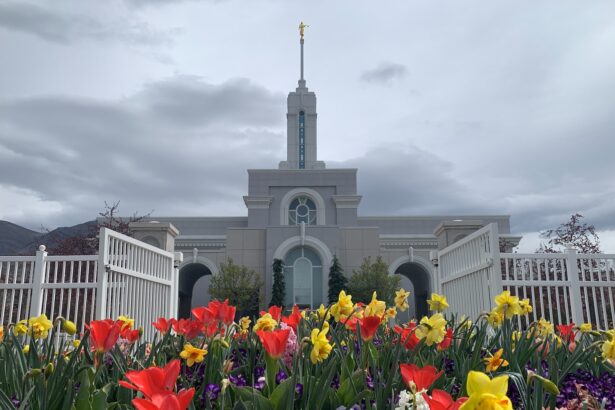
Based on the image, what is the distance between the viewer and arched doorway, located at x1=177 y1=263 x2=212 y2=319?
23312 millimetres

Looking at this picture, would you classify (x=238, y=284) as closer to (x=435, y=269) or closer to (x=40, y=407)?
(x=435, y=269)

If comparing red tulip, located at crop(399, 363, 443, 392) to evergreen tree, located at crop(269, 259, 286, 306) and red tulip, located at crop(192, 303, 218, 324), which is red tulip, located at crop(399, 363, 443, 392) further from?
evergreen tree, located at crop(269, 259, 286, 306)

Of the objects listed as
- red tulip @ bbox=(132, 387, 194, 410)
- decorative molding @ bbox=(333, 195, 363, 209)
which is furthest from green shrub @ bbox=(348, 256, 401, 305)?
red tulip @ bbox=(132, 387, 194, 410)

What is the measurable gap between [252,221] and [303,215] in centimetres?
254

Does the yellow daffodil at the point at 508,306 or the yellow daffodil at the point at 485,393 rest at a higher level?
the yellow daffodil at the point at 508,306

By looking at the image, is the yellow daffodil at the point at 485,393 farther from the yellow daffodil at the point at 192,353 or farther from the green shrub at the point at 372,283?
the green shrub at the point at 372,283

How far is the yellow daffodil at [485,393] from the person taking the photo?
2.53 feet

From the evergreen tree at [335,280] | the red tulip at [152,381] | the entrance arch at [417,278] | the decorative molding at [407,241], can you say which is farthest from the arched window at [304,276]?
the red tulip at [152,381]

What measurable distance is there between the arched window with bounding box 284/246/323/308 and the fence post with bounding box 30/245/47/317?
1442 centimetres

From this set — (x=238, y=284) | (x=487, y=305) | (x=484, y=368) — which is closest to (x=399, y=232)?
→ (x=238, y=284)

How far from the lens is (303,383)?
4.59 ft

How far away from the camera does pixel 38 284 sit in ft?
18.0

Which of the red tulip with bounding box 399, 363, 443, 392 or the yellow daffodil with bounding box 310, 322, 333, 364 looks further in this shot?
the yellow daffodil with bounding box 310, 322, 333, 364

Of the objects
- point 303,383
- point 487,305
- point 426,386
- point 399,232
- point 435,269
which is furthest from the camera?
point 399,232
